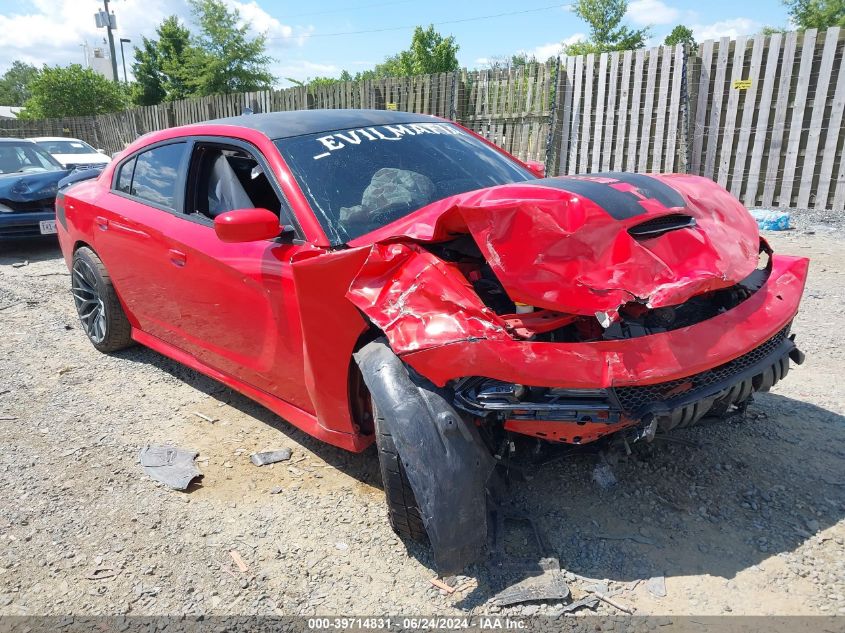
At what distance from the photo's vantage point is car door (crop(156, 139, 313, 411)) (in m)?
2.87

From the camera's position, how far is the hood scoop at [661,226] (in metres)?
2.25

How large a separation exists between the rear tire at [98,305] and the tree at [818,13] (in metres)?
40.2

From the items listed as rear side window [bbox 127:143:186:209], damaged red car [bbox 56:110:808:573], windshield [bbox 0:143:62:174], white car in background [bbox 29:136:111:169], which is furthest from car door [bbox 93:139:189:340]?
white car in background [bbox 29:136:111:169]

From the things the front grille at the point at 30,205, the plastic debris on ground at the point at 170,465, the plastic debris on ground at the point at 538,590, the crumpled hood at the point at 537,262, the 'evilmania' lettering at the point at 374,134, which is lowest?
the plastic debris on ground at the point at 170,465

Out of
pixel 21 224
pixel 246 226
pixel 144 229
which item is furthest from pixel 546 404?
pixel 21 224

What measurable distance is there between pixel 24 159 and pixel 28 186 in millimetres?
1414

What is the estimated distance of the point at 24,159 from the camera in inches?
363

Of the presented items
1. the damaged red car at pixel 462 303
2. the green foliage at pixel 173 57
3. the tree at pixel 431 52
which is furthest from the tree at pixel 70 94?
the damaged red car at pixel 462 303

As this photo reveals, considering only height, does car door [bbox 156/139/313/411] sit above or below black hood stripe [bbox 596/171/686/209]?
below

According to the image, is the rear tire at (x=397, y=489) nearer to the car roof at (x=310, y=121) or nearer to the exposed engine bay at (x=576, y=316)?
the exposed engine bay at (x=576, y=316)

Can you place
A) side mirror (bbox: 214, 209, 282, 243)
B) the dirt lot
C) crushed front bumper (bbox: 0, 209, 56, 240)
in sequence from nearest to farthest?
the dirt lot
side mirror (bbox: 214, 209, 282, 243)
crushed front bumper (bbox: 0, 209, 56, 240)

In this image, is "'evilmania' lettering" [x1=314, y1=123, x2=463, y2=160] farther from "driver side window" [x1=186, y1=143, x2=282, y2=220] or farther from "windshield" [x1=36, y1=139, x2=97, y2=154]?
"windshield" [x1=36, y1=139, x2=97, y2=154]

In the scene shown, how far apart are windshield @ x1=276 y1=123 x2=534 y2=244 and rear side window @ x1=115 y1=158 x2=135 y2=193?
1.70 m

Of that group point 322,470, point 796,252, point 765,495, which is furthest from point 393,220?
point 796,252
